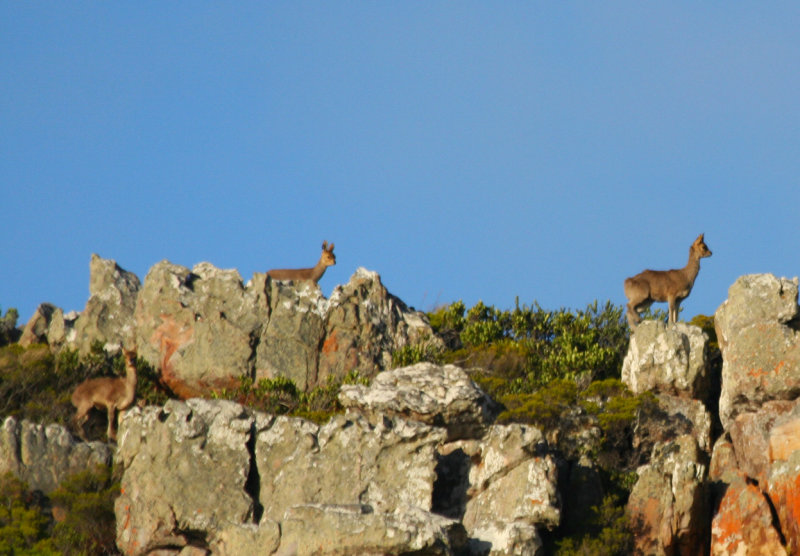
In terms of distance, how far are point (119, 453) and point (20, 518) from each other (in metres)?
2.08

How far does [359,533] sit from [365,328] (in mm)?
10898

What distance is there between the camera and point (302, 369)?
3083 centimetres

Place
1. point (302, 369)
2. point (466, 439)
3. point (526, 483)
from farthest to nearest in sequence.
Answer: point (302, 369) < point (466, 439) < point (526, 483)

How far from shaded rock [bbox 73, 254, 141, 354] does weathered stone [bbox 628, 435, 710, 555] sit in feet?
43.6

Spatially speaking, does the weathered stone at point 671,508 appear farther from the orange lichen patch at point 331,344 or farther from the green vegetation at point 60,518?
the green vegetation at point 60,518

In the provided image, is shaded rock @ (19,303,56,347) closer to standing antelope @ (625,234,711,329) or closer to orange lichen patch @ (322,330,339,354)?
orange lichen patch @ (322,330,339,354)

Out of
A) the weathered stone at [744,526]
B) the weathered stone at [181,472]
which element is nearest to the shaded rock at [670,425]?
the weathered stone at [744,526]

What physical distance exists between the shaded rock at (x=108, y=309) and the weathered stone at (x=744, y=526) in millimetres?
14542

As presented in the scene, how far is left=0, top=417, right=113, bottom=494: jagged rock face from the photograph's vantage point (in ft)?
82.0

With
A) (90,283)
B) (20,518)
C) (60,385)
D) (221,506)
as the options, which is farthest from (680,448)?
(90,283)

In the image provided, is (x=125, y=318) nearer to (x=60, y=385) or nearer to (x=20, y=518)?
(x=60, y=385)

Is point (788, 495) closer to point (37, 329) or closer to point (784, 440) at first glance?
point (784, 440)

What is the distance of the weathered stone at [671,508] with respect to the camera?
77.6 feet

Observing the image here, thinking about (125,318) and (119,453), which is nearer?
(119,453)
